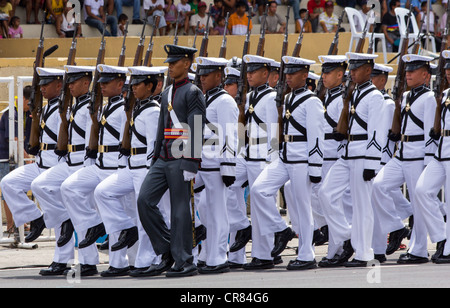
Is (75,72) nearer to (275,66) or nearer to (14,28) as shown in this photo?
(275,66)

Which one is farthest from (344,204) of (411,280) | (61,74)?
(61,74)

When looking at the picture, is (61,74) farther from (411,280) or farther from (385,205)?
(411,280)

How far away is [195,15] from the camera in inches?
789

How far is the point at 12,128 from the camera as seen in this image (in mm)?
13203

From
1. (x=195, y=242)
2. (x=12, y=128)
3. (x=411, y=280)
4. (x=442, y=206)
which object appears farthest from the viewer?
(x=12, y=128)

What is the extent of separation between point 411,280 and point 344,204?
250 centimetres

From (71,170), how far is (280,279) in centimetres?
261

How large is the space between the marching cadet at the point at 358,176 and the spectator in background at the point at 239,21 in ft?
29.0

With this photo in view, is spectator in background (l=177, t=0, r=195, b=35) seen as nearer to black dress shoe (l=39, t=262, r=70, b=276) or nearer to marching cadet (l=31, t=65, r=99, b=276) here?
marching cadet (l=31, t=65, r=99, b=276)

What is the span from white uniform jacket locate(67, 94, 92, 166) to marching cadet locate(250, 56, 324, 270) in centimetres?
177

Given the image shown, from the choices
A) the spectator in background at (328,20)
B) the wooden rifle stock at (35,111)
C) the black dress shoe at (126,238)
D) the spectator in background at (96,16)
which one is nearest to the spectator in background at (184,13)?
the spectator in background at (96,16)

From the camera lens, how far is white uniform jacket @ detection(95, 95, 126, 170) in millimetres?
10648

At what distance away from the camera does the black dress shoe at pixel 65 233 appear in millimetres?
10758

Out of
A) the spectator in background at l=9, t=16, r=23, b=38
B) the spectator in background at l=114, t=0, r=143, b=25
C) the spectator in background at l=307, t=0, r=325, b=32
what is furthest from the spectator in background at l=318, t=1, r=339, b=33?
the spectator in background at l=9, t=16, r=23, b=38
